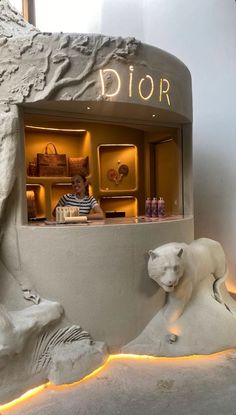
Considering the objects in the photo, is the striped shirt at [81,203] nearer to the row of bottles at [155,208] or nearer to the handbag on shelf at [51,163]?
the row of bottles at [155,208]

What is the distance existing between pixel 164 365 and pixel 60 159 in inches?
120

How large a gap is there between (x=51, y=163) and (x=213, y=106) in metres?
2.96

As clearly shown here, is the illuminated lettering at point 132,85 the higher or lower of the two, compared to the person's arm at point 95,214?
higher

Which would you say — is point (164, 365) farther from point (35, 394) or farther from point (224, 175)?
point (224, 175)

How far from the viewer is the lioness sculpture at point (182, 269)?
10.5 ft

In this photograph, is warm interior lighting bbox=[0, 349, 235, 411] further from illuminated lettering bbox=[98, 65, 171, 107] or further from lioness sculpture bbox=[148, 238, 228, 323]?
illuminated lettering bbox=[98, 65, 171, 107]

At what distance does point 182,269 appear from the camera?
3.31m

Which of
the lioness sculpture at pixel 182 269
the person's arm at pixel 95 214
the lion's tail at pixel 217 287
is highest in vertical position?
Answer: the person's arm at pixel 95 214

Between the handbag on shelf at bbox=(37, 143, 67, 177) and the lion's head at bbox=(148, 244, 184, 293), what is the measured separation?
2.19 m

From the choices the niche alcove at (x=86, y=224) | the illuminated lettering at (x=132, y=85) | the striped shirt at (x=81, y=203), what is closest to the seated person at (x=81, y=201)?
the striped shirt at (x=81, y=203)

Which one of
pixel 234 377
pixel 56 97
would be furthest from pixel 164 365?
pixel 56 97

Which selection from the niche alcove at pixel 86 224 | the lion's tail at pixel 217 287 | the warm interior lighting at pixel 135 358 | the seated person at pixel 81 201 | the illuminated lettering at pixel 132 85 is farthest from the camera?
the seated person at pixel 81 201

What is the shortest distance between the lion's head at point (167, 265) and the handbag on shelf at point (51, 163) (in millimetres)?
2193

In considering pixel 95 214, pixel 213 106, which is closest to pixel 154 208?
pixel 95 214
